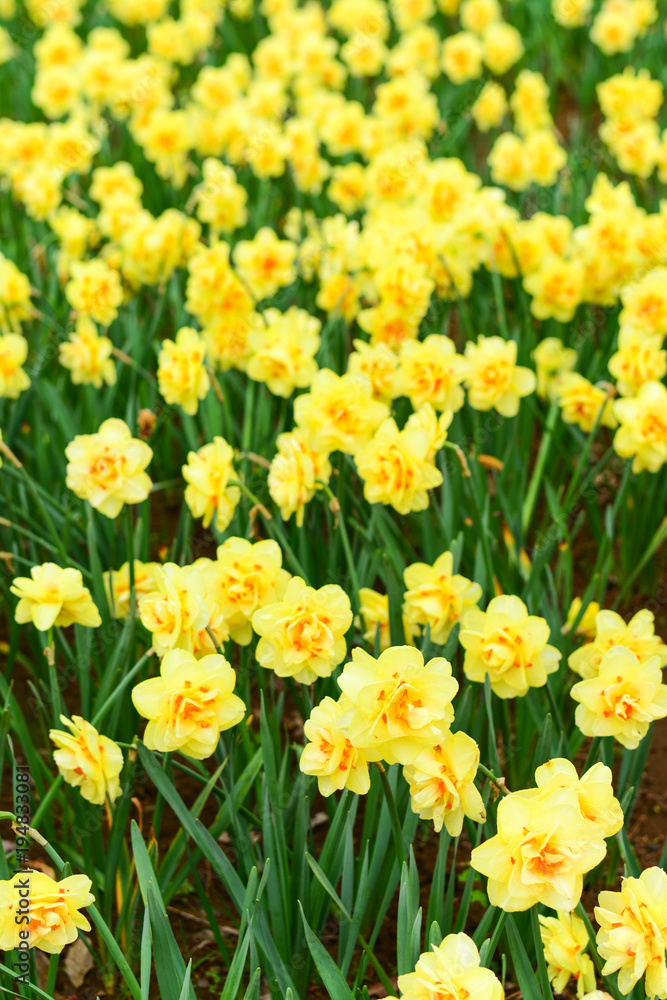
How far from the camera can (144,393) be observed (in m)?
2.76

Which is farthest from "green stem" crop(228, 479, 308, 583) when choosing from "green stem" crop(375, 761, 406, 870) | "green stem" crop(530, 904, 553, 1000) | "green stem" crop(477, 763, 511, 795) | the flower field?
"green stem" crop(530, 904, 553, 1000)

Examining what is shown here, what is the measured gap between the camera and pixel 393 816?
1.47m

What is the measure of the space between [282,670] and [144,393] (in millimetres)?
1440

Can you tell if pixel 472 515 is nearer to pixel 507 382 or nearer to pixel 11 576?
pixel 507 382

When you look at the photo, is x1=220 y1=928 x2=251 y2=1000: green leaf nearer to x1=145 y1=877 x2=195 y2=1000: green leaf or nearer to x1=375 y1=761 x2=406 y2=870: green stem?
x1=145 y1=877 x2=195 y2=1000: green leaf

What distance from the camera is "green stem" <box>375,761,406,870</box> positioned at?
1.41 m

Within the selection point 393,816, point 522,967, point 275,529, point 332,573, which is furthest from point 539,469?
point 522,967

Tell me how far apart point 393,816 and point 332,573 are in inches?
29.2

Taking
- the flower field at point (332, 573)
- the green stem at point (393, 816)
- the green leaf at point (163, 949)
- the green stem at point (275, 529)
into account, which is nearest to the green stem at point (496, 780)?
the flower field at point (332, 573)

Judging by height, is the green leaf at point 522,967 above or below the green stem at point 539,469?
below

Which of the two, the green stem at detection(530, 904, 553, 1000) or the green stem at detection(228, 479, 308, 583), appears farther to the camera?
the green stem at detection(228, 479, 308, 583)

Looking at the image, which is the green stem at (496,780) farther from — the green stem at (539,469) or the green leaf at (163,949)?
the green stem at (539,469)

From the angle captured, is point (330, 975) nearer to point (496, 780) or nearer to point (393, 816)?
point (393, 816)

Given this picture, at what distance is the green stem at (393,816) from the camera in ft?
4.62
